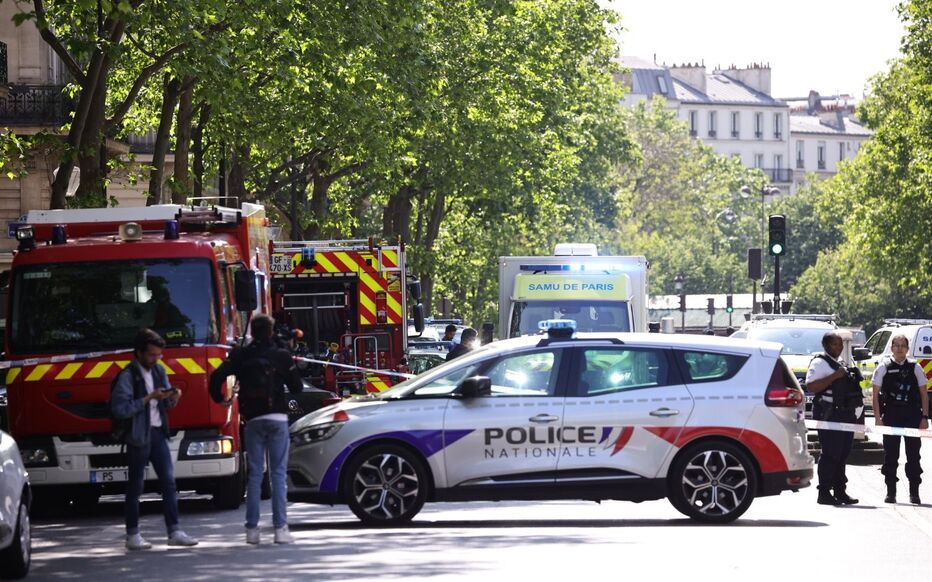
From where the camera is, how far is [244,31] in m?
28.8

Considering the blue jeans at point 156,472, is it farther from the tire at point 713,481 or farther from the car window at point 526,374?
the tire at point 713,481

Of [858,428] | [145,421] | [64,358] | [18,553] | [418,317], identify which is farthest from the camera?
[418,317]

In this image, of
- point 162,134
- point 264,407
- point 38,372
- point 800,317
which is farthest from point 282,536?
point 800,317

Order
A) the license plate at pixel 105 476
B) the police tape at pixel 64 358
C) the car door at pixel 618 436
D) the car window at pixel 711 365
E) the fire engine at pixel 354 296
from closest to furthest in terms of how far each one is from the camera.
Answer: the car door at pixel 618 436, the car window at pixel 711 365, the police tape at pixel 64 358, the license plate at pixel 105 476, the fire engine at pixel 354 296

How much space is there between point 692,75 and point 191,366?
530 feet

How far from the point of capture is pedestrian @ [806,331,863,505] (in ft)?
59.7

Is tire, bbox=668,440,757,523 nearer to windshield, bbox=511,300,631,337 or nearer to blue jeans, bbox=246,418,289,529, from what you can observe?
blue jeans, bbox=246,418,289,529

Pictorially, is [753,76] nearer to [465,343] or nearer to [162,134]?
[162,134]

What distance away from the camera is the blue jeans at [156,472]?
47.5ft

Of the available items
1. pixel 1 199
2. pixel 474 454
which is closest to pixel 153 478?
pixel 474 454

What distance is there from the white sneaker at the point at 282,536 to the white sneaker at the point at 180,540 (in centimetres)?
59

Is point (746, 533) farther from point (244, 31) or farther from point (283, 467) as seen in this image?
point (244, 31)

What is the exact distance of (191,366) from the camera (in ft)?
57.1

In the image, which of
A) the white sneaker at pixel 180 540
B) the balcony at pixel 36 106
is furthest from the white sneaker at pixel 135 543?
the balcony at pixel 36 106
